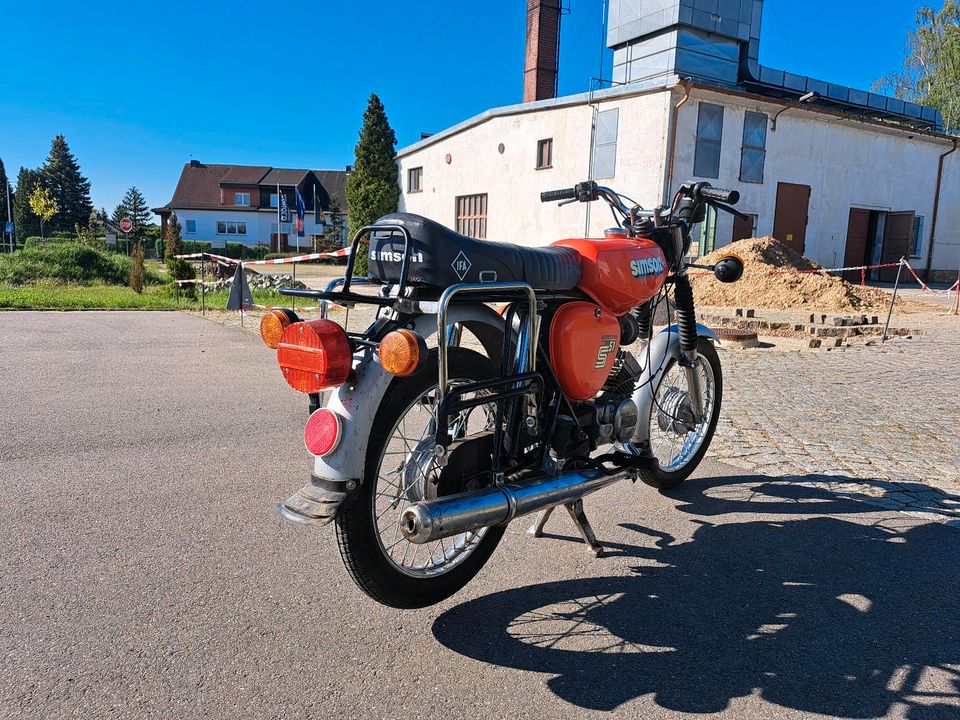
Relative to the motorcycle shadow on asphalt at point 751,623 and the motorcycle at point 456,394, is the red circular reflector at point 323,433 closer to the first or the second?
the motorcycle at point 456,394

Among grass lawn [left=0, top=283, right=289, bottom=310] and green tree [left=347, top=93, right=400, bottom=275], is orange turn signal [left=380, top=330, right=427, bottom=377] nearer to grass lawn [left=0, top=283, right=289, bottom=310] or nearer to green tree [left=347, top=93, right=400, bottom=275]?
grass lawn [left=0, top=283, right=289, bottom=310]

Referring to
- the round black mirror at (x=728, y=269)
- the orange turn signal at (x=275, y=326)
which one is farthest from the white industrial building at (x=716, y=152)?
the orange turn signal at (x=275, y=326)

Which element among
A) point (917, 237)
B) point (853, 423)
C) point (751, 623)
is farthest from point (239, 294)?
point (917, 237)

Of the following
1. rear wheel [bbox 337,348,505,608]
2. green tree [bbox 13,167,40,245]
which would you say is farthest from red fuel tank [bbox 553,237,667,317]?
green tree [bbox 13,167,40,245]

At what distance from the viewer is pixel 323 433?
242 cm

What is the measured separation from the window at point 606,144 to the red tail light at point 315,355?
20.2 m

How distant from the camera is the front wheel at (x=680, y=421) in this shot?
13.3 feet

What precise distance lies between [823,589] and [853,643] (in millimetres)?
434

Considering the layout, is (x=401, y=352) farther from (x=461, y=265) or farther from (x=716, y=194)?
(x=716, y=194)

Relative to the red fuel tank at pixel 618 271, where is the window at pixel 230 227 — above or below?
above

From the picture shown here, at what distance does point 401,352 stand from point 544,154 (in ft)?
74.6

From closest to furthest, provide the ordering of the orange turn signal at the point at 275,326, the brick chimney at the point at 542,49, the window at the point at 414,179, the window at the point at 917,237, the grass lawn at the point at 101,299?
the orange turn signal at the point at 275,326, the grass lawn at the point at 101,299, the window at the point at 917,237, the brick chimney at the point at 542,49, the window at the point at 414,179

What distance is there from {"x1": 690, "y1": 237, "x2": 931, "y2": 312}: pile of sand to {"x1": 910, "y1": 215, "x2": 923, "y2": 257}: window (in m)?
10.6

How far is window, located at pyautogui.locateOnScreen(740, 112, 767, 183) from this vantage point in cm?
2103
